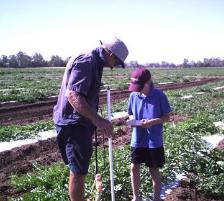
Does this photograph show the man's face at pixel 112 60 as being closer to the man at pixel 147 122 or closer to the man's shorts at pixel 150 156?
the man at pixel 147 122

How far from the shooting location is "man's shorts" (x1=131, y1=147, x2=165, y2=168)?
199 inches

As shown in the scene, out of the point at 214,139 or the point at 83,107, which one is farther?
the point at 214,139

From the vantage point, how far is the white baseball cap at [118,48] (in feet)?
13.1

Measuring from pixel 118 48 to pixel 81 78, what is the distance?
493mm

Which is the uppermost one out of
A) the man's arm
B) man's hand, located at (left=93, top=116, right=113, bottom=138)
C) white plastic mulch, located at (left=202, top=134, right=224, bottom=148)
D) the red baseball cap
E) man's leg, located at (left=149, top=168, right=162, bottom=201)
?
the red baseball cap

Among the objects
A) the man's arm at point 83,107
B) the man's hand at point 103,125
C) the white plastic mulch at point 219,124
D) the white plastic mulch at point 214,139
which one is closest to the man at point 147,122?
the man's hand at point 103,125

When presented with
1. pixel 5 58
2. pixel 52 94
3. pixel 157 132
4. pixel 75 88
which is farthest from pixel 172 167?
pixel 5 58

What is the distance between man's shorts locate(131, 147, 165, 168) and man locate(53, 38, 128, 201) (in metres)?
1.07

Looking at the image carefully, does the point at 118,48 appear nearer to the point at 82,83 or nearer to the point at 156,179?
the point at 82,83

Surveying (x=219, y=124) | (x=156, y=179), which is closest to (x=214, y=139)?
(x=219, y=124)

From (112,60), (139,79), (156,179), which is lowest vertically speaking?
(156,179)

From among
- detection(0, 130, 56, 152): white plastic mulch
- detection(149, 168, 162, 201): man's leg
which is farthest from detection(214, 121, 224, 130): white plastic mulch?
detection(149, 168, 162, 201): man's leg

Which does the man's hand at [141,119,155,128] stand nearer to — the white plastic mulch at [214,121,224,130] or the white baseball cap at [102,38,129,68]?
the white baseball cap at [102,38,129,68]

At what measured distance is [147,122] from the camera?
4.93m
